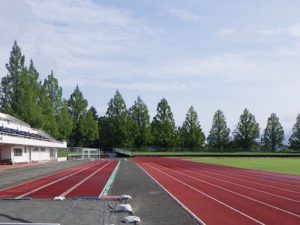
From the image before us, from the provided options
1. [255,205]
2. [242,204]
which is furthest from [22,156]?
[255,205]

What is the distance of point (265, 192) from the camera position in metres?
16.2

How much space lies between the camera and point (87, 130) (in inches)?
3880

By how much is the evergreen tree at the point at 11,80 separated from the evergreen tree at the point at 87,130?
120ft

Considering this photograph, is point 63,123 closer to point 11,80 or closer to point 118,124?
point 118,124

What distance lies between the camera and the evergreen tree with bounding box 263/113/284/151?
11038cm

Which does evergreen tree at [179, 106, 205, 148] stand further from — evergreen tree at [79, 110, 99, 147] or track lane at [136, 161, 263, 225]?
track lane at [136, 161, 263, 225]

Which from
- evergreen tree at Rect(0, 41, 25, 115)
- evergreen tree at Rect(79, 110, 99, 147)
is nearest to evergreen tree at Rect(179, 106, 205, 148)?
evergreen tree at Rect(79, 110, 99, 147)

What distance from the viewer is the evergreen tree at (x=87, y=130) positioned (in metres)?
98.5

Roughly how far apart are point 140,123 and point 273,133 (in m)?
33.6

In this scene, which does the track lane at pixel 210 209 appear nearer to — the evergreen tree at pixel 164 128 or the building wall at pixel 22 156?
the building wall at pixel 22 156

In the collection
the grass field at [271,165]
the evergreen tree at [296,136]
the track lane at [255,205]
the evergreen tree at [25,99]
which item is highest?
the evergreen tree at [25,99]

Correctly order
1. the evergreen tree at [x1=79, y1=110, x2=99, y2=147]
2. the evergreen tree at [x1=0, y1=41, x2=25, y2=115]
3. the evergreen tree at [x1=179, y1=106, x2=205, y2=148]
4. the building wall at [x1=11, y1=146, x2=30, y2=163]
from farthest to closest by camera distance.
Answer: the evergreen tree at [x1=179, y1=106, x2=205, y2=148] < the evergreen tree at [x1=79, y1=110, x2=99, y2=147] < the evergreen tree at [x1=0, y1=41, x2=25, y2=115] < the building wall at [x1=11, y1=146, x2=30, y2=163]

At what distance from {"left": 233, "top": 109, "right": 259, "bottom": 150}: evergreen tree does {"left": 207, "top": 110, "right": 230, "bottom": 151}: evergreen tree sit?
2.99m

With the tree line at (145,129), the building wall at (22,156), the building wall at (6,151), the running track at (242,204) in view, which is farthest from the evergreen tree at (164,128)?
the running track at (242,204)
